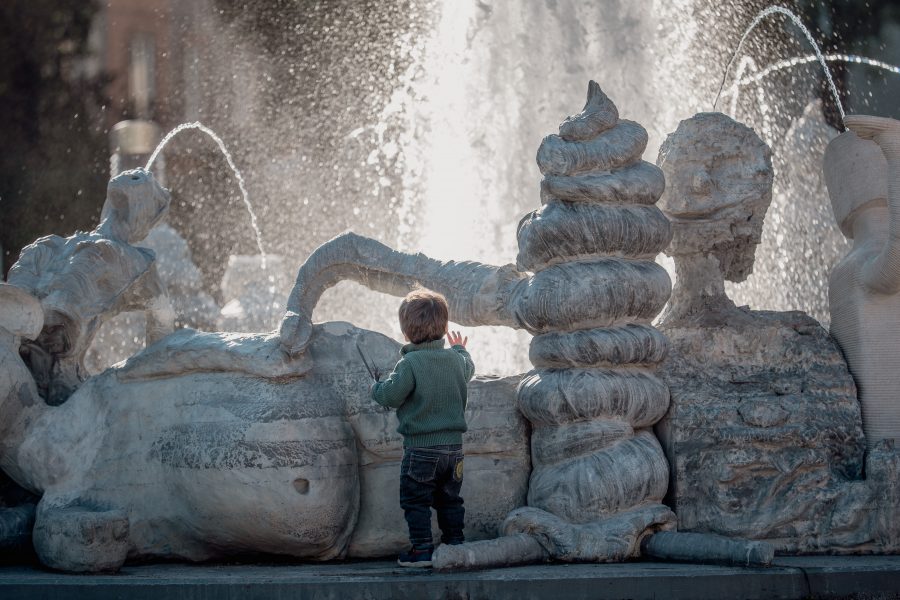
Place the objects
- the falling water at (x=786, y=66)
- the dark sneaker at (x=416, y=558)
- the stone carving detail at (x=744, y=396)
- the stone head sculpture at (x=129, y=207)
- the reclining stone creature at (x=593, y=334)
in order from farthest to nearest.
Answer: the falling water at (x=786, y=66) < the stone head sculpture at (x=129, y=207) < the stone carving detail at (x=744, y=396) < the reclining stone creature at (x=593, y=334) < the dark sneaker at (x=416, y=558)

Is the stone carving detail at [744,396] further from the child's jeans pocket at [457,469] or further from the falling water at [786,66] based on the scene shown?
the falling water at [786,66]

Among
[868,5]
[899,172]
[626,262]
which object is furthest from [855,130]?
[868,5]

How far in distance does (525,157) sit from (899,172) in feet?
18.2

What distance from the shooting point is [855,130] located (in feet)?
17.3

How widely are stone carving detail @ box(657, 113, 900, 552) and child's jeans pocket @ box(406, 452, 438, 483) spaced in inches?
37.5

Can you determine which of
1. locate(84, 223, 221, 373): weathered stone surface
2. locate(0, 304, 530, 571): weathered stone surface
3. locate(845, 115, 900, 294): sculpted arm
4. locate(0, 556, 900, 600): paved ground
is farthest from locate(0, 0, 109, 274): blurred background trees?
locate(845, 115, 900, 294): sculpted arm

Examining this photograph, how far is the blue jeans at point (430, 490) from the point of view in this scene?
192 inches

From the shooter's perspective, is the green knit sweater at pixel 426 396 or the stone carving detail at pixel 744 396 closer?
the green knit sweater at pixel 426 396

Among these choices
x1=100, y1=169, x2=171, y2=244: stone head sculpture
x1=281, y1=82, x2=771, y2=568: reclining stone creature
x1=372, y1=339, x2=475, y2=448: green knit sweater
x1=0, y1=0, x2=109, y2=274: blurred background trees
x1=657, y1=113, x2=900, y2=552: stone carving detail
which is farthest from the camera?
x1=0, y1=0, x2=109, y2=274: blurred background trees

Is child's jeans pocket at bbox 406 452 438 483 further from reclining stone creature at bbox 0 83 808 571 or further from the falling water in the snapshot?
the falling water

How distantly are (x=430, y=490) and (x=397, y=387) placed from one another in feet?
1.26

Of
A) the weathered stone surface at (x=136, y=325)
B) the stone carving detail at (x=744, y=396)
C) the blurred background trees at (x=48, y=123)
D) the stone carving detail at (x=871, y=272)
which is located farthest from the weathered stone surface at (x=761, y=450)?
the blurred background trees at (x=48, y=123)

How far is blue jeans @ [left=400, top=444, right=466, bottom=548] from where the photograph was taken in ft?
16.0

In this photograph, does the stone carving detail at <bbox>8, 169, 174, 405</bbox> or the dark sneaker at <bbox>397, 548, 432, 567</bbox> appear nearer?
the dark sneaker at <bbox>397, 548, 432, 567</bbox>
